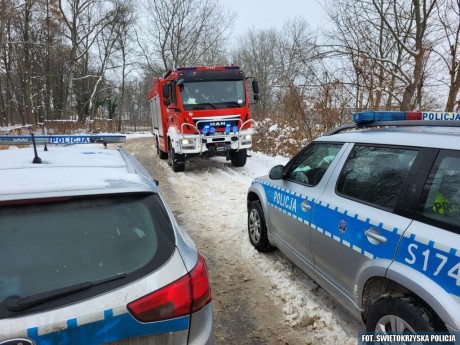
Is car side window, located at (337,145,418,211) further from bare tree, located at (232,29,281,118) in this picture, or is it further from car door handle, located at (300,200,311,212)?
→ bare tree, located at (232,29,281,118)

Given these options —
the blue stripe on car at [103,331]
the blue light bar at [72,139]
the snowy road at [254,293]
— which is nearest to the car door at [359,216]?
the snowy road at [254,293]

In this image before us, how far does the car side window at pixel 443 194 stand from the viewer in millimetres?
1980

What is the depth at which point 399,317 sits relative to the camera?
209 cm

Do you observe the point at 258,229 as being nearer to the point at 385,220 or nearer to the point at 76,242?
the point at 385,220

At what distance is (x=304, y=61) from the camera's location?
410 inches

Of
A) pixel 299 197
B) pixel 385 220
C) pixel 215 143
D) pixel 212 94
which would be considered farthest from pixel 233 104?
pixel 385 220

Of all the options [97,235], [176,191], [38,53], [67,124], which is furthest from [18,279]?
[38,53]

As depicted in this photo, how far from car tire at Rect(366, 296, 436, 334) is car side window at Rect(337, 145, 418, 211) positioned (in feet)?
2.00

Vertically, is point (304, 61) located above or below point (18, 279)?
above

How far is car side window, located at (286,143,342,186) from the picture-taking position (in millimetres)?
3285

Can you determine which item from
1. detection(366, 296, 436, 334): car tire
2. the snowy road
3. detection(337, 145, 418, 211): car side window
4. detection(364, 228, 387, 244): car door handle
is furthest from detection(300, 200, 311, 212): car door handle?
detection(366, 296, 436, 334): car tire

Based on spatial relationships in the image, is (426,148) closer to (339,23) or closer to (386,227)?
(386,227)

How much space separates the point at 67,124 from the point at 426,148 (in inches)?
1083

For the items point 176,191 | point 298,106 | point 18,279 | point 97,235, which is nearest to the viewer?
point 18,279
